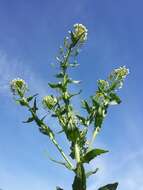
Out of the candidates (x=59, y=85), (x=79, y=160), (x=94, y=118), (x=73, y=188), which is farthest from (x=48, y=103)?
(x=73, y=188)

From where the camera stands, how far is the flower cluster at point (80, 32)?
375 inches

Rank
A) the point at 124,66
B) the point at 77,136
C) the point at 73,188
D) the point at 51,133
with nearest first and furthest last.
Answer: the point at 73,188, the point at 77,136, the point at 51,133, the point at 124,66

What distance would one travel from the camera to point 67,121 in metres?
8.57

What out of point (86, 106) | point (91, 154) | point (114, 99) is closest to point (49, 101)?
point (86, 106)

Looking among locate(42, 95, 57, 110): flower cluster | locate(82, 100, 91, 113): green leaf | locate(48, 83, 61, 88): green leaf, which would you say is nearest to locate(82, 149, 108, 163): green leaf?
locate(82, 100, 91, 113): green leaf

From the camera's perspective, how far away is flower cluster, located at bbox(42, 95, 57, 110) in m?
9.42

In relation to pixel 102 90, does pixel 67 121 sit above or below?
below

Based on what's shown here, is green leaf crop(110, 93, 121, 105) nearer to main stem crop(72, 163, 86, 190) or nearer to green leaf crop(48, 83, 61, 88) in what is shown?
green leaf crop(48, 83, 61, 88)

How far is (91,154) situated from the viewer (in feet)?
25.3

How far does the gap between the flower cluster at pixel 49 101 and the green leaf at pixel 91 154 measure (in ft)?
6.63

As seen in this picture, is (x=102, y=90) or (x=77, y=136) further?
(x=102, y=90)

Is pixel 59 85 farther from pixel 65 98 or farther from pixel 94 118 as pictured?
pixel 94 118

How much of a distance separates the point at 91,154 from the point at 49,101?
2.26 metres

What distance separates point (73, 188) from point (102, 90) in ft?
9.38
